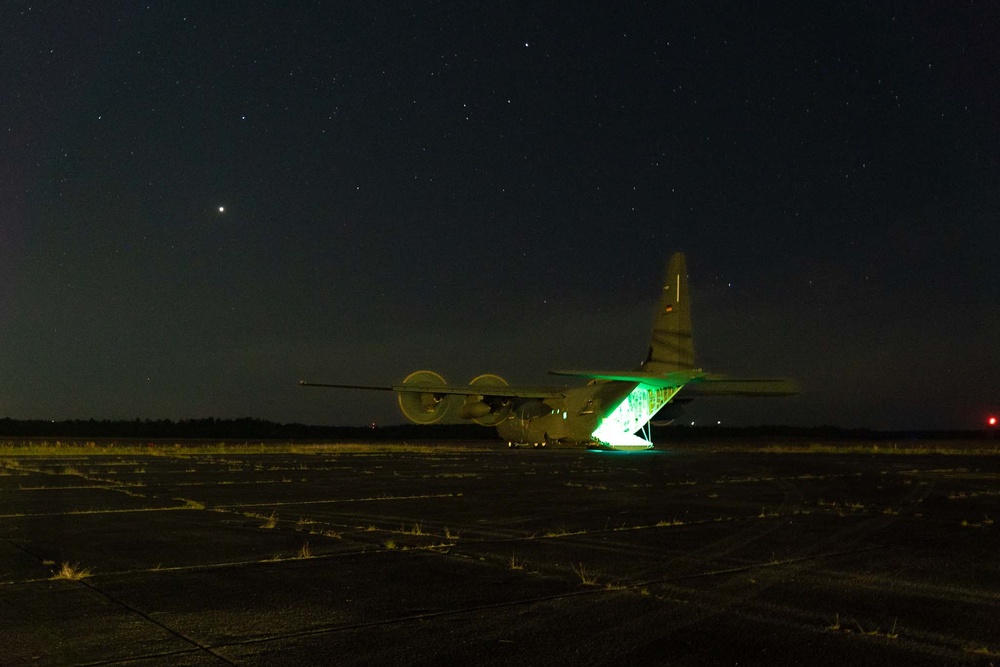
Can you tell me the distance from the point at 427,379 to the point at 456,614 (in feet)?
113

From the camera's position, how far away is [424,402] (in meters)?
41.6

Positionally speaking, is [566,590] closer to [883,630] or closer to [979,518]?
[883,630]

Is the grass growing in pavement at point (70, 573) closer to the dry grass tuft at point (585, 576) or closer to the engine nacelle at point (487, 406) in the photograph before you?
the dry grass tuft at point (585, 576)

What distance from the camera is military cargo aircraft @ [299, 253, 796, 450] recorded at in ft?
119

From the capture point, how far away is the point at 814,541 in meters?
10.8

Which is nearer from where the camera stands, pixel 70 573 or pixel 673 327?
pixel 70 573

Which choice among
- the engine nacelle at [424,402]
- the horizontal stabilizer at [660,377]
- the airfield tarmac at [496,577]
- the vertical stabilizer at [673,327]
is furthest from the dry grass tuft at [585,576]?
the engine nacelle at [424,402]

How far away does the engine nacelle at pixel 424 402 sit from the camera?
40812mm

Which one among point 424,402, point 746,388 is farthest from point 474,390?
point 746,388

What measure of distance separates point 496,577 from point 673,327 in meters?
29.8

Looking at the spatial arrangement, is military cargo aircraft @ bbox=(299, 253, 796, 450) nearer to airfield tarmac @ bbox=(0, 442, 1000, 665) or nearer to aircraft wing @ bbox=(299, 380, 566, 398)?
aircraft wing @ bbox=(299, 380, 566, 398)

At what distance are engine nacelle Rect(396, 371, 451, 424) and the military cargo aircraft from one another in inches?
1.9

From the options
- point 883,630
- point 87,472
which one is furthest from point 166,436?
point 883,630

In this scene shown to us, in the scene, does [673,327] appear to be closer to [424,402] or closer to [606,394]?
[606,394]
